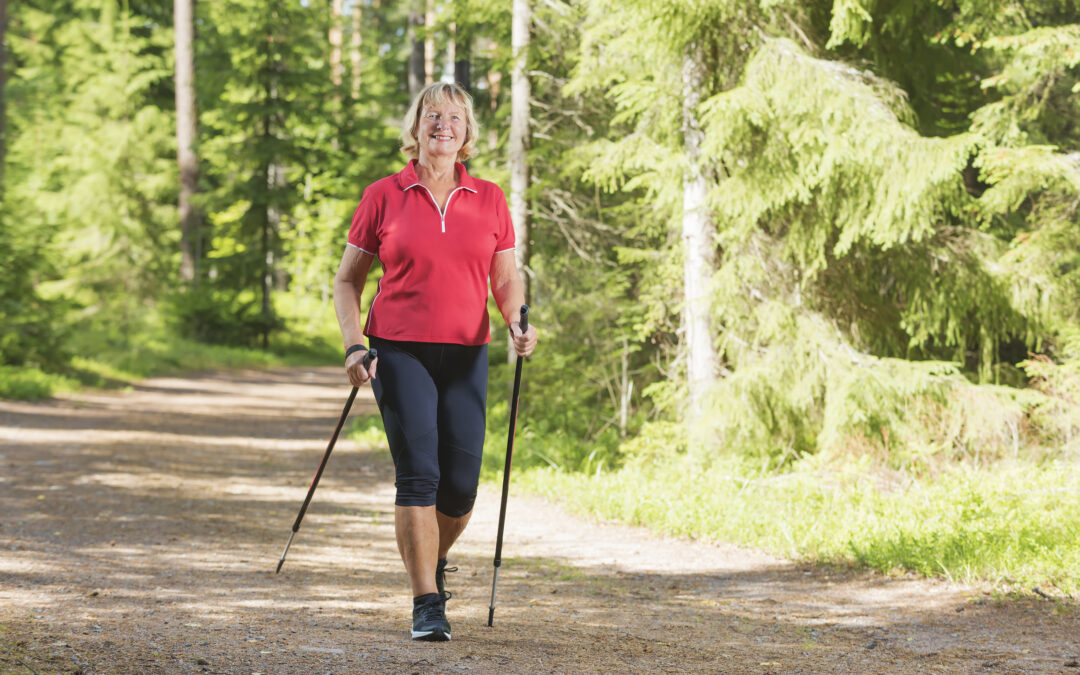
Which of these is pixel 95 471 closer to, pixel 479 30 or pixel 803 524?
pixel 803 524

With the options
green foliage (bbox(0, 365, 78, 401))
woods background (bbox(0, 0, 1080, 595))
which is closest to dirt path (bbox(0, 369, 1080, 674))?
woods background (bbox(0, 0, 1080, 595))

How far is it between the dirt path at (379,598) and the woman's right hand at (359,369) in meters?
1.02

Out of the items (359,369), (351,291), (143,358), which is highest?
(351,291)

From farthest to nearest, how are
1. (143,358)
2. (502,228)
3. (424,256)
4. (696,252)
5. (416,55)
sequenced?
(416,55), (143,358), (696,252), (502,228), (424,256)

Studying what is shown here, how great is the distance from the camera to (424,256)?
13.5ft

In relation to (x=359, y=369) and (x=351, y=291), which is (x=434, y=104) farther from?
(x=359, y=369)

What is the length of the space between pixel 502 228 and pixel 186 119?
2335cm

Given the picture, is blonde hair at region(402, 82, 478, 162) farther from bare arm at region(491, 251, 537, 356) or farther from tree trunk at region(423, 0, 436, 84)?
tree trunk at region(423, 0, 436, 84)

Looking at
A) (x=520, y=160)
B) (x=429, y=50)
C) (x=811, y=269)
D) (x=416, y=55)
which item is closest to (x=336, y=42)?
(x=429, y=50)

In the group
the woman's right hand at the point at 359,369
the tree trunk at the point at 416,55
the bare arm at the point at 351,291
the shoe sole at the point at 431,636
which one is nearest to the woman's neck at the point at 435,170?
the bare arm at the point at 351,291

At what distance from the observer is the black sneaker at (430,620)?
13.3 feet

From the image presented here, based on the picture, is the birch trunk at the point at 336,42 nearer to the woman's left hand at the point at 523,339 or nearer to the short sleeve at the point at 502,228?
the short sleeve at the point at 502,228

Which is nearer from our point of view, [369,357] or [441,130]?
[369,357]

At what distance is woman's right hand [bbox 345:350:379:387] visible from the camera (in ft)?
13.0
